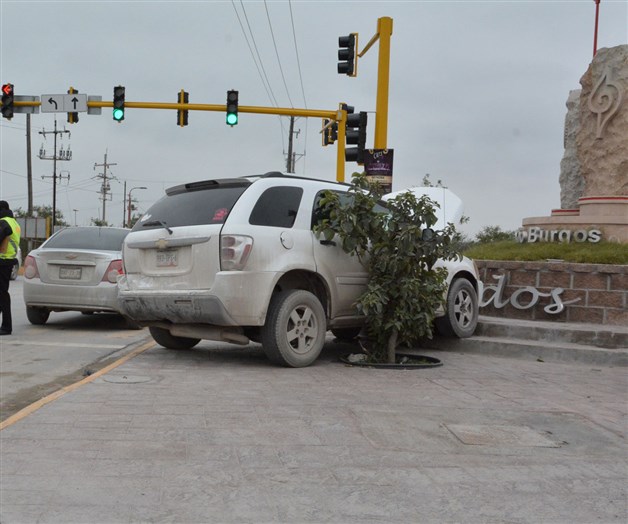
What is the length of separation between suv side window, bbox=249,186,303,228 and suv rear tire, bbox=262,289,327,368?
68cm

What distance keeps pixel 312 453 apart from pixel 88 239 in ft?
25.5

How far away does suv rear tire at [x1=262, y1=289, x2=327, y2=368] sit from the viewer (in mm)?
6414

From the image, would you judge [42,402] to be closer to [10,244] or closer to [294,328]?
[294,328]

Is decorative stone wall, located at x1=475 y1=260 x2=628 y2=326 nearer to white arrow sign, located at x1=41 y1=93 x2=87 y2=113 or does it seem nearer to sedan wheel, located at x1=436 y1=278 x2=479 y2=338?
sedan wheel, located at x1=436 y1=278 x2=479 y2=338

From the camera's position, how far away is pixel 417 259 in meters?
7.00

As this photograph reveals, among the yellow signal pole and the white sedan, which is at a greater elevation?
the yellow signal pole

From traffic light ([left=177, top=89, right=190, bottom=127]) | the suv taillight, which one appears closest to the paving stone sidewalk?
the suv taillight

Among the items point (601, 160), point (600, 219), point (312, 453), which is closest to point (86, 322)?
point (312, 453)

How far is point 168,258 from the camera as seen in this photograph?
6633 mm

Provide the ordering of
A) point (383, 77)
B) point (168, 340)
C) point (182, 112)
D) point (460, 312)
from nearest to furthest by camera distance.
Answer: point (168, 340) → point (460, 312) → point (383, 77) → point (182, 112)

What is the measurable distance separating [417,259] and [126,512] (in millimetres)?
4512

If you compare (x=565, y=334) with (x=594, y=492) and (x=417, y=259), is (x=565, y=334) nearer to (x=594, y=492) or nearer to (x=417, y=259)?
(x=417, y=259)

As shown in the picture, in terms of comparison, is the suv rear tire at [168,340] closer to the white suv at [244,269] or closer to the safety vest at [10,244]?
the white suv at [244,269]

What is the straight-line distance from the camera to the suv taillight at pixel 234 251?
6.20 m
